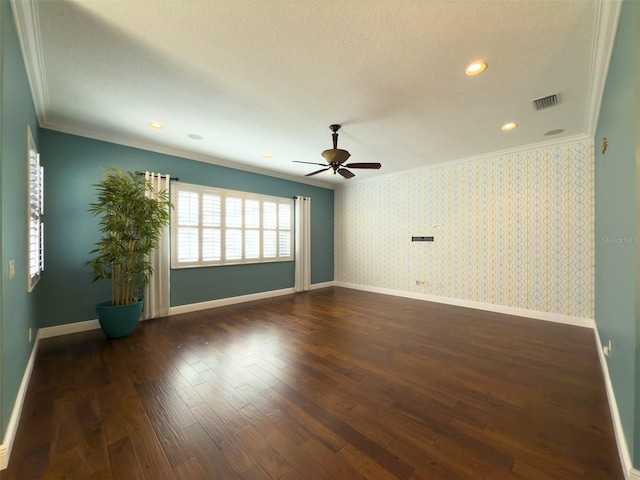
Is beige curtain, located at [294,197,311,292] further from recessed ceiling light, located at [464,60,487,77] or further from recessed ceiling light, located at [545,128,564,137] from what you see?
recessed ceiling light, located at [545,128,564,137]

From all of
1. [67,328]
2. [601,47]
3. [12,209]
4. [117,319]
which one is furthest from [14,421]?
[601,47]

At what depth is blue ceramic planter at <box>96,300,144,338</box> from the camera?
319 centimetres

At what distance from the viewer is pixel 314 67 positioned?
2236 millimetres

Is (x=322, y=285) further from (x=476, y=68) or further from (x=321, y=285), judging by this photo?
(x=476, y=68)

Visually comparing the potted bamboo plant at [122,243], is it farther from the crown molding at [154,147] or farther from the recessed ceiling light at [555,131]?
the recessed ceiling light at [555,131]

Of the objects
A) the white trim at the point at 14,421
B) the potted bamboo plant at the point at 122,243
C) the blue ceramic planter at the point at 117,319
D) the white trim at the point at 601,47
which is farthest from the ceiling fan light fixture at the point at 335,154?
the white trim at the point at 14,421

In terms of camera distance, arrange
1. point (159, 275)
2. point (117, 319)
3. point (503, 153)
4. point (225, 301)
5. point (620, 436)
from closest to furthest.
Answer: point (620, 436) < point (117, 319) < point (159, 275) < point (503, 153) < point (225, 301)

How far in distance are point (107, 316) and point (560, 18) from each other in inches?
201

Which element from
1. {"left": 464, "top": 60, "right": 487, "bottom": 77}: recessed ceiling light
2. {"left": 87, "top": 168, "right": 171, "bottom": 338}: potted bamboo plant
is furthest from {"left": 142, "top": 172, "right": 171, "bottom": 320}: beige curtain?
{"left": 464, "top": 60, "right": 487, "bottom": 77}: recessed ceiling light

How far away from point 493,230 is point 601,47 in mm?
3027

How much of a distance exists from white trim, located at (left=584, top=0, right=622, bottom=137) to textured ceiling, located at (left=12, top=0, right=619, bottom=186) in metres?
0.01

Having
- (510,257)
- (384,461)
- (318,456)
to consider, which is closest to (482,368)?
(384,461)

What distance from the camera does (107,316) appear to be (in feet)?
10.5

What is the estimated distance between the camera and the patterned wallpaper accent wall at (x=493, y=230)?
148 inches
